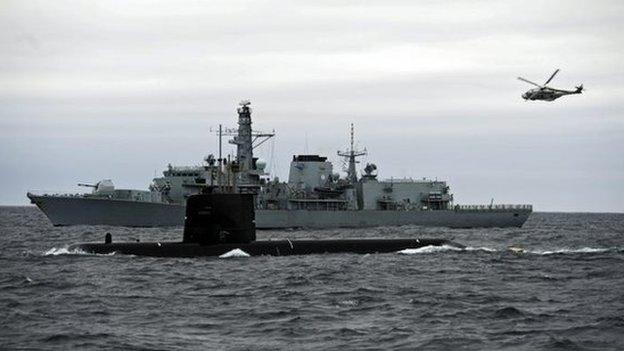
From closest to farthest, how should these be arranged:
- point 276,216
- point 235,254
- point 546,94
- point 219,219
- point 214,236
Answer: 1. point 219,219
2. point 214,236
3. point 235,254
4. point 546,94
5. point 276,216

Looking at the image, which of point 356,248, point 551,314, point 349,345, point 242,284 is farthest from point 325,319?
point 356,248

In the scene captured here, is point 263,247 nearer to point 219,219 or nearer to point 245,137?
point 219,219

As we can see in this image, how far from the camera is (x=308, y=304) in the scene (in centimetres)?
2230

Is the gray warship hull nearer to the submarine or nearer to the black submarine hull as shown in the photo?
the black submarine hull

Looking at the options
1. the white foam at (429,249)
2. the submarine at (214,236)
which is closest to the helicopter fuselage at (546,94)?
the white foam at (429,249)

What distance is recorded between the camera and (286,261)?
3406 cm

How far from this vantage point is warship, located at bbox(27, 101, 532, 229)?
259 ft

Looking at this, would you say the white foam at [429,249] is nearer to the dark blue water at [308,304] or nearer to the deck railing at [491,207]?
the dark blue water at [308,304]

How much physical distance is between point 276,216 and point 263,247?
48.3 metres

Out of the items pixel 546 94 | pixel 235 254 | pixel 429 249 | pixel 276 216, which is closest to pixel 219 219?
pixel 235 254

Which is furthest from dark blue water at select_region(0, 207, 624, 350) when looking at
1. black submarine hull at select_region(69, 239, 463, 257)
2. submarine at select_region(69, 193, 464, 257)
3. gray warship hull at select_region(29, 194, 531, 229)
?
gray warship hull at select_region(29, 194, 531, 229)

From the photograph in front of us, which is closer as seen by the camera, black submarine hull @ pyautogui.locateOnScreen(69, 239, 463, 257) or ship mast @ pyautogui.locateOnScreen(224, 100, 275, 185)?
black submarine hull @ pyautogui.locateOnScreen(69, 239, 463, 257)

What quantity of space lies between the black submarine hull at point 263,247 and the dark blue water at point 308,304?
2.00 ft

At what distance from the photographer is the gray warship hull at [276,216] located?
257 feet
